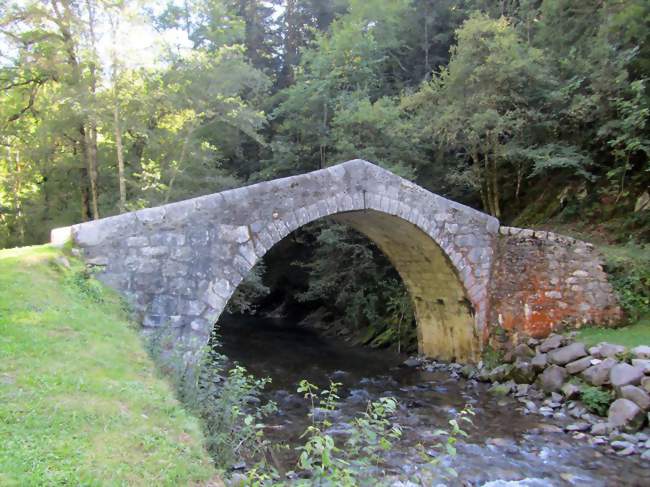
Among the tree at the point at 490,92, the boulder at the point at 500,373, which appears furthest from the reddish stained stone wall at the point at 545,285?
the tree at the point at 490,92

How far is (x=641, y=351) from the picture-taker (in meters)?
6.93

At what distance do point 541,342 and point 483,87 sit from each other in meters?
5.80

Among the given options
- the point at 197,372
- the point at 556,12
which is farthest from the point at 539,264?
the point at 197,372

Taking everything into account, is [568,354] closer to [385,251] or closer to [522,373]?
[522,373]

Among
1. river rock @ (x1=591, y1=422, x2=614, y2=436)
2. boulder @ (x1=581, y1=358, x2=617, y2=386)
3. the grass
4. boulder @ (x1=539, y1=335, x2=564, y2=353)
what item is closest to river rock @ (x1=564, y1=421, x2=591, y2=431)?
river rock @ (x1=591, y1=422, x2=614, y2=436)

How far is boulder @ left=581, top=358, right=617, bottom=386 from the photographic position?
23.1ft

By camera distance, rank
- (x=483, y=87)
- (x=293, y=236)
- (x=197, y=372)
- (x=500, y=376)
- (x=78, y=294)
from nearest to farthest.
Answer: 1. (x=197, y=372)
2. (x=78, y=294)
3. (x=500, y=376)
4. (x=483, y=87)
5. (x=293, y=236)

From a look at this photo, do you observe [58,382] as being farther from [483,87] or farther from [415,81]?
[415,81]

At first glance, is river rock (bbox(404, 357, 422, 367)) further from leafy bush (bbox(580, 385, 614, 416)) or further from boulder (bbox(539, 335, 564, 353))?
leafy bush (bbox(580, 385, 614, 416))

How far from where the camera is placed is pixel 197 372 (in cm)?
461

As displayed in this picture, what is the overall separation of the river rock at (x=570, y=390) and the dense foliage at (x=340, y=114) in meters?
4.15

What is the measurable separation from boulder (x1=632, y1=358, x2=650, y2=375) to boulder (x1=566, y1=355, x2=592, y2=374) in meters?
0.75

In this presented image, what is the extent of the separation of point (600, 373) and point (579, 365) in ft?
1.61

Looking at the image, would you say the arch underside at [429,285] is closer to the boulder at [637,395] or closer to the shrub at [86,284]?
the boulder at [637,395]
